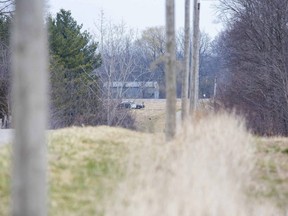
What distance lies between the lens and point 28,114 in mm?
2115

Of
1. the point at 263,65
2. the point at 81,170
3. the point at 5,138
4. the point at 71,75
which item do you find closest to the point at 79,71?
the point at 71,75

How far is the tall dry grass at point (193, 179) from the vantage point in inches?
151

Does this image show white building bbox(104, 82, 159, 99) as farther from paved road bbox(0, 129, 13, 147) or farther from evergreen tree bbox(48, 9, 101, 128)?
paved road bbox(0, 129, 13, 147)

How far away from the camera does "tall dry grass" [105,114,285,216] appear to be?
3.84 meters

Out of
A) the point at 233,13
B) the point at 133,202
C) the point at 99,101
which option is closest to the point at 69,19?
the point at 99,101

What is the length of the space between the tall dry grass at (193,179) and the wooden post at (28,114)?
1633 mm

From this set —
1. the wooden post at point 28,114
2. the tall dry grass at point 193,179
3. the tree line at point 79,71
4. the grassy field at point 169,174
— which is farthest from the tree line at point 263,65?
the wooden post at point 28,114

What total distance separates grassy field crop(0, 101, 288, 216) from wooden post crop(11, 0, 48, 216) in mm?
1636

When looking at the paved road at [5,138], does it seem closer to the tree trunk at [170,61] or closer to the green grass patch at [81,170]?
the green grass patch at [81,170]

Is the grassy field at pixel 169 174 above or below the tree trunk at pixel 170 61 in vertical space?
below

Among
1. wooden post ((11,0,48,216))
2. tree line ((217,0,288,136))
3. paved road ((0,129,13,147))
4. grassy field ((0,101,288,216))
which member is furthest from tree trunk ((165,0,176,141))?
tree line ((217,0,288,136))

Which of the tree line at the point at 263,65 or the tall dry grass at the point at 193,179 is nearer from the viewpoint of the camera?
the tall dry grass at the point at 193,179

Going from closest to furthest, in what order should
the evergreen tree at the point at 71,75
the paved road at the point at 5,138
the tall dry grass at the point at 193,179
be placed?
the tall dry grass at the point at 193,179 → the paved road at the point at 5,138 → the evergreen tree at the point at 71,75

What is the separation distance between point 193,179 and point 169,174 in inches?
14.6
